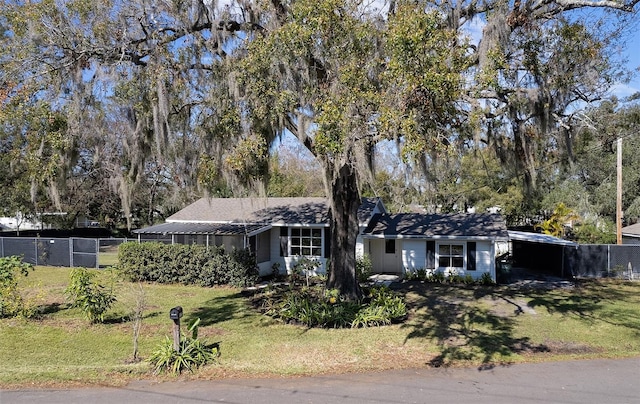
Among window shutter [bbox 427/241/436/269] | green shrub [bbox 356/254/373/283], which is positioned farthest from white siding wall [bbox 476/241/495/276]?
green shrub [bbox 356/254/373/283]

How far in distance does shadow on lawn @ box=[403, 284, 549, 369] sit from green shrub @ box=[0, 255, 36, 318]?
8.79 meters

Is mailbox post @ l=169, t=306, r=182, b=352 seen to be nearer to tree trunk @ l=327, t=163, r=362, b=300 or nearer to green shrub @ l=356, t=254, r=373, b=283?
tree trunk @ l=327, t=163, r=362, b=300

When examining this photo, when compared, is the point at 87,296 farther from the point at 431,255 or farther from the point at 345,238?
the point at 431,255

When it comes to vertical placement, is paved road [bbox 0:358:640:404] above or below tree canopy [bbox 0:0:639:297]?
below

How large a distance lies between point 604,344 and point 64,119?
11969 mm

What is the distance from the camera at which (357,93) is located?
27.4ft

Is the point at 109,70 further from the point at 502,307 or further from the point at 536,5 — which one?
the point at 502,307

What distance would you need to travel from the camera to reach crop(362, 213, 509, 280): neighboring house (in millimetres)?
17609

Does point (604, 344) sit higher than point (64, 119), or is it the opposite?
point (64, 119)

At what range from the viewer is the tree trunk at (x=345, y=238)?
12250 millimetres

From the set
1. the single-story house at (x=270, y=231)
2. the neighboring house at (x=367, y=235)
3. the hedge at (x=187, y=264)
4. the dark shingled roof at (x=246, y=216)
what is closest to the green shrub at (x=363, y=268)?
the neighboring house at (x=367, y=235)

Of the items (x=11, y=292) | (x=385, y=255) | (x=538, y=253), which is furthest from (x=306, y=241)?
(x=538, y=253)

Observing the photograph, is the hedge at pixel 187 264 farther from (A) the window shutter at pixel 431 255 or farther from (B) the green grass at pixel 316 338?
(A) the window shutter at pixel 431 255

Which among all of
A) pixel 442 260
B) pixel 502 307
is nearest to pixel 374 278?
pixel 442 260
